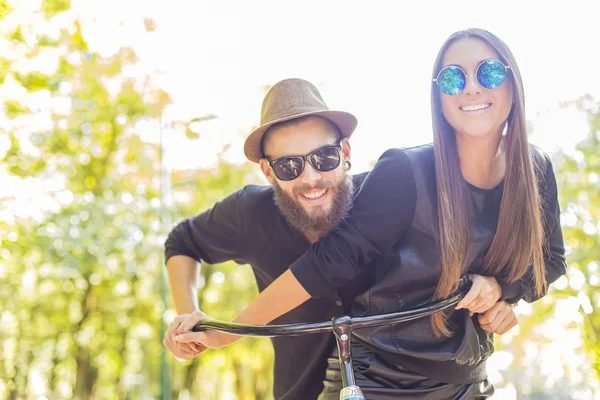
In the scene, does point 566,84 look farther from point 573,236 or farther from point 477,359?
point 477,359

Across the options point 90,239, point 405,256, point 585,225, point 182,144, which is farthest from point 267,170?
point 182,144

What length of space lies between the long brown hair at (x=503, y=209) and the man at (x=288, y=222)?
0.56ft

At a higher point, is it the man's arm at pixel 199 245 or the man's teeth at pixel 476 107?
the man's teeth at pixel 476 107

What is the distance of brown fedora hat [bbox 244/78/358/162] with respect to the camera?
226cm

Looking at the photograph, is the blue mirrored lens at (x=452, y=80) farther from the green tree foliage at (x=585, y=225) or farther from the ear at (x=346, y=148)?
Answer: the green tree foliage at (x=585, y=225)

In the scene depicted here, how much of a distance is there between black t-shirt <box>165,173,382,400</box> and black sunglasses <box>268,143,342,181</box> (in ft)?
1.00

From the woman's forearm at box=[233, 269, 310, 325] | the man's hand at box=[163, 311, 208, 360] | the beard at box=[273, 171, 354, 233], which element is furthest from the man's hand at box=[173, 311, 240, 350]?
the beard at box=[273, 171, 354, 233]

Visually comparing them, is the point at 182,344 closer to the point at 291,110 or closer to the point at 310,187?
the point at 310,187

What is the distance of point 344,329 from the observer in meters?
1.56

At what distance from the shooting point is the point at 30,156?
265 inches

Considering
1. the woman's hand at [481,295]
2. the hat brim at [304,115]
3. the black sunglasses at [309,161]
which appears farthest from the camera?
the hat brim at [304,115]

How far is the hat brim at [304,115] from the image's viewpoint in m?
2.26

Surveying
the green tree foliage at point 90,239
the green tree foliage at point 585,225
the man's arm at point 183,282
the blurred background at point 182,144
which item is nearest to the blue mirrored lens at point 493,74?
the man's arm at point 183,282

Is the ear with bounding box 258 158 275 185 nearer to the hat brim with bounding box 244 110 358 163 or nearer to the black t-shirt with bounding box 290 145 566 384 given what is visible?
the hat brim with bounding box 244 110 358 163
